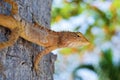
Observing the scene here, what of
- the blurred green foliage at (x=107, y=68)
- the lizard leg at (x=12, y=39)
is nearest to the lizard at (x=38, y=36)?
the lizard leg at (x=12, y=39)

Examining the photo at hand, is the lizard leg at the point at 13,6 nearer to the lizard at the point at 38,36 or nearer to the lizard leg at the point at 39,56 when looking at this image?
the lizard at the point at 38,36

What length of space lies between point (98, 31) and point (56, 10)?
1.19 metres

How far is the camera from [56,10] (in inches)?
211

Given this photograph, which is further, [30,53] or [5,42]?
[30,53]

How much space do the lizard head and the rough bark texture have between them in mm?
109

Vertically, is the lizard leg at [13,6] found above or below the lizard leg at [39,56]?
above

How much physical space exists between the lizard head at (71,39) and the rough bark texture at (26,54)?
109 millimetres

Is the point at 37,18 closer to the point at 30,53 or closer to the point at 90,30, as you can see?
the point at 30,53

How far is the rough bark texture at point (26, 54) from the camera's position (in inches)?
61.7

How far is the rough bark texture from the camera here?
157cm

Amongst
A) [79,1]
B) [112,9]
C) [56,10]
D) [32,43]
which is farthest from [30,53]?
[112,9]

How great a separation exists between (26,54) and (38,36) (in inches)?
5.9

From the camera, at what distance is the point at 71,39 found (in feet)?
6.61

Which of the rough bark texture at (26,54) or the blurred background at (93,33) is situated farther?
the blurred background at (93,33)
